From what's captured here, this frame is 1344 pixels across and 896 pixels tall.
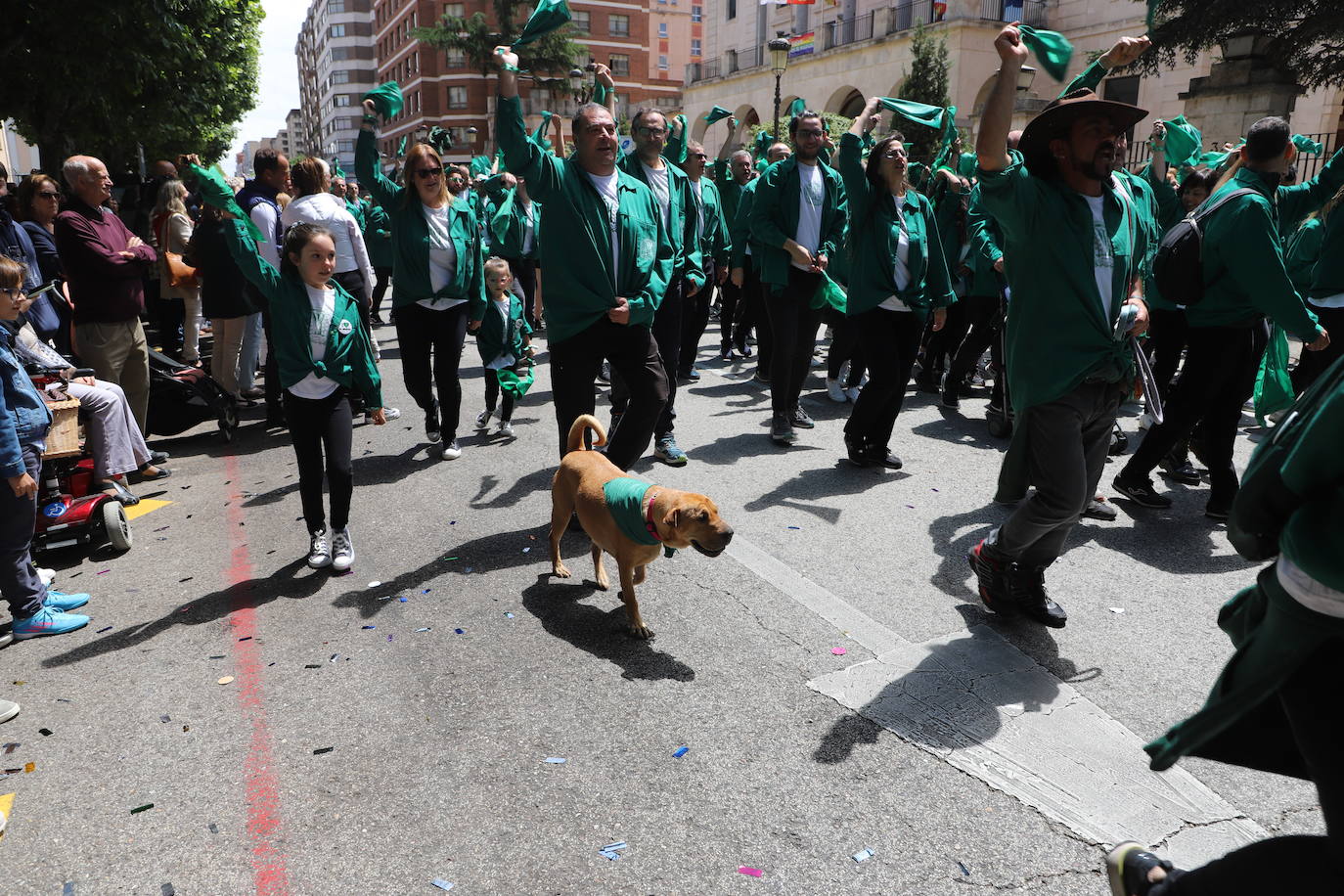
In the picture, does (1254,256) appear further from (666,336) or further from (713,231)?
(713,231)

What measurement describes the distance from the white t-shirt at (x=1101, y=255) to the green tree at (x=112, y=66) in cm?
1471

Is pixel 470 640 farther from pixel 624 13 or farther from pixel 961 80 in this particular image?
pixel 624 13

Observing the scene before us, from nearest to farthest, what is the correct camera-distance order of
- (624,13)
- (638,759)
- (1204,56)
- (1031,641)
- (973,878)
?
(973,878) < (638,759) < (1031,641) < (1204,56) < (624,13)

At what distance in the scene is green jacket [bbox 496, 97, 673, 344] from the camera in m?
4.59

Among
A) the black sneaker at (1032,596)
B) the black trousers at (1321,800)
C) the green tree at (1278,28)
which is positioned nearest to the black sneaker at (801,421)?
the black sneaker at (1032,596)

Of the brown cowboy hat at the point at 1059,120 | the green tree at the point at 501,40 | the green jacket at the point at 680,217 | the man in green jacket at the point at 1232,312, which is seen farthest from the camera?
the green tree at the point at 501,40

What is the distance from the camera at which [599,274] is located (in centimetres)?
466

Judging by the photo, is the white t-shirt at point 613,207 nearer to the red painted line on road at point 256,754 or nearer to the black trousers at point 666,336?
the black trousers at point 666,336

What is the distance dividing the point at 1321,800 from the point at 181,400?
310 inches

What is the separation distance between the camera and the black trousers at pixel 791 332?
6707mm

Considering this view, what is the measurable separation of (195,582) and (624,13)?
70.3m

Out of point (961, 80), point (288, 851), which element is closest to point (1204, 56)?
point (961, 80)

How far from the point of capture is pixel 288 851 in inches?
101

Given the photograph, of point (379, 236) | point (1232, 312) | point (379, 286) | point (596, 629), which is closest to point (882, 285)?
point (1232, 312)
